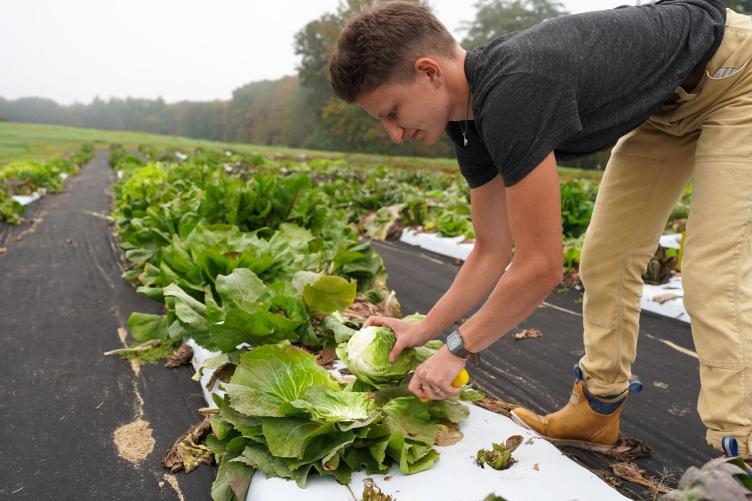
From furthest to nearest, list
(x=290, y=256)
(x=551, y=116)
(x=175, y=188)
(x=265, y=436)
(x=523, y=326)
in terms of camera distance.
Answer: (x=175, y=188) → (x=523, y=326) → (x=290, y=256) → (x=265, y=436) → (x=551, y=116)

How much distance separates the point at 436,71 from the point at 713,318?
1.13 metres

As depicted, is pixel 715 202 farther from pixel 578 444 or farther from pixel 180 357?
pixel 180 357

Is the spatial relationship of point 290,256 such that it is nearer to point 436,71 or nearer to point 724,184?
point 436,71

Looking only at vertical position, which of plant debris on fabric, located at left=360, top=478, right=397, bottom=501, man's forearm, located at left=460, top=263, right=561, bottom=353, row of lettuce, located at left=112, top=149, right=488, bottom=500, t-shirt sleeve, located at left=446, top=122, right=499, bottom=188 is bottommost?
plant debris on fabric, located at left=360, top=478, right=397, bottom=501

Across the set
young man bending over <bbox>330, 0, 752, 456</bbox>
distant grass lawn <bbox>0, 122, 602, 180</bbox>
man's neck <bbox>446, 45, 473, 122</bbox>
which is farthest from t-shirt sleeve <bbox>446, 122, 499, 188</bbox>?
distant grass lawn <bbox>0, 122, 602, 180</bbox>

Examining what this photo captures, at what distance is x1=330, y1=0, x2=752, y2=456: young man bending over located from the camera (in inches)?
58.4

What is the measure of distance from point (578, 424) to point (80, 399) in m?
2.26

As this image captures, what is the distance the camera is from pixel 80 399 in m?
2.64

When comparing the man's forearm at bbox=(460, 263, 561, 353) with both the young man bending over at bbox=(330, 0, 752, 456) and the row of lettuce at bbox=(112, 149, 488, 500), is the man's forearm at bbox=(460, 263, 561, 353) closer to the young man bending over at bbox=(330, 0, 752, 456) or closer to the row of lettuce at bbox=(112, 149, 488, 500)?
the young man bending over at bbox=(330, 0, 752, 456)

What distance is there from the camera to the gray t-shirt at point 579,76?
4.77ft

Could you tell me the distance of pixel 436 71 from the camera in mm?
1613

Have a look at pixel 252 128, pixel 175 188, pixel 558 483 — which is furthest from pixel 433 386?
pixel 252 128

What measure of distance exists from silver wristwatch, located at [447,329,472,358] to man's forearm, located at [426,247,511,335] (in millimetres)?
322

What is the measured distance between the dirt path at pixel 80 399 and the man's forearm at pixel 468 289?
1028mm
